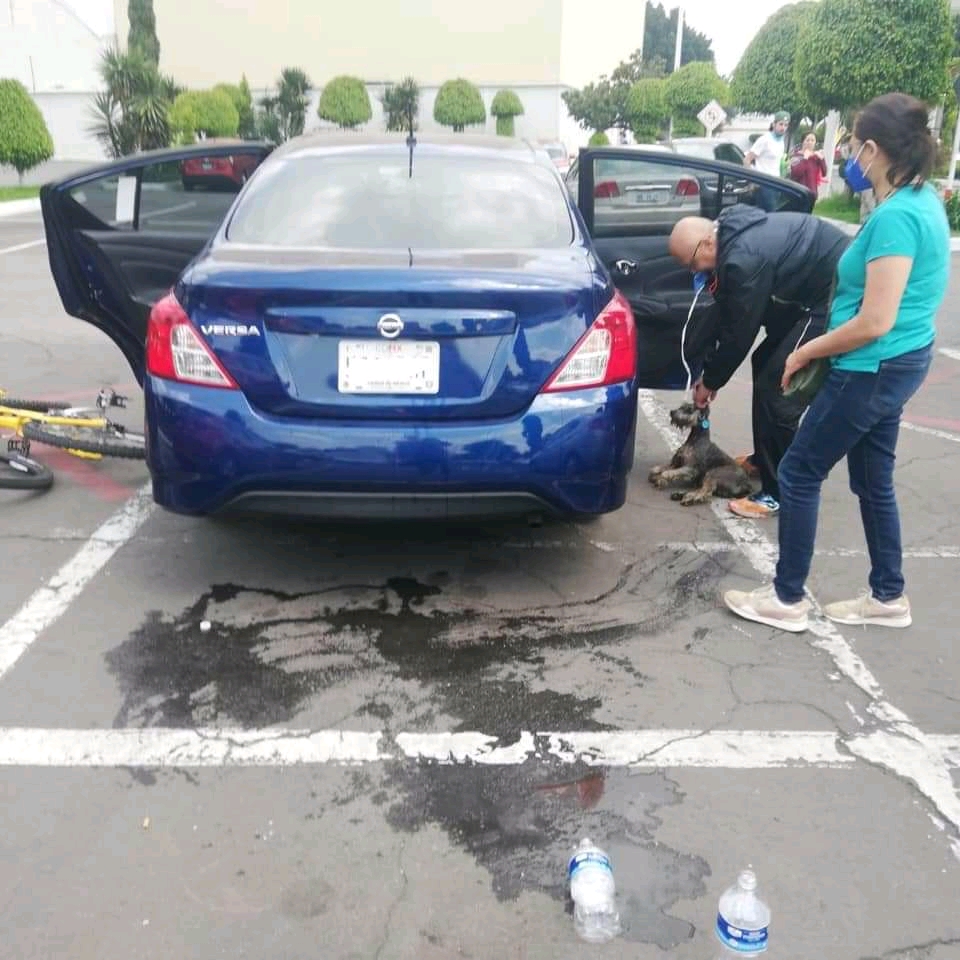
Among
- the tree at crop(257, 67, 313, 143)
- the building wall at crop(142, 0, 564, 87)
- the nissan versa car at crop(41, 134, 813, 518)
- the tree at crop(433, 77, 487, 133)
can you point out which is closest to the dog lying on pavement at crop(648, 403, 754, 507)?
the nissan versa car at crop(41, 134, 813, 518)

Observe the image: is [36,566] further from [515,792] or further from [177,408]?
[515,792]

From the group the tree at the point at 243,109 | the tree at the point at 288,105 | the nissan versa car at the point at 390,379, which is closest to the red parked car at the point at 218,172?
the nissan versa car at the point at 390,379

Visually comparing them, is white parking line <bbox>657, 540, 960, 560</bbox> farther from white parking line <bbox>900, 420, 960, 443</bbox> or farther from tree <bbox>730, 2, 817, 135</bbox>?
tree <bbox>730, 2, 817, 135</bbox>

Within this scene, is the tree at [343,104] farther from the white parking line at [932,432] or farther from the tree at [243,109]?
the white parking line at [932,432]

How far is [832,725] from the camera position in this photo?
318cm

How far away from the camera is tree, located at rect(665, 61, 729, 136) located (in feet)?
164

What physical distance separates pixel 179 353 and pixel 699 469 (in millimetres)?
2774

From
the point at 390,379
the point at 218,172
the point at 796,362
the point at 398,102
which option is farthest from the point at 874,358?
the point at 398,102

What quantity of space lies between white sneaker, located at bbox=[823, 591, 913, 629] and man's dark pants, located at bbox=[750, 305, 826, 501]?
93 cm

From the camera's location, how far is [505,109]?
52375 millimetres

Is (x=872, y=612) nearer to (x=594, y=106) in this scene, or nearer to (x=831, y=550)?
(x=831, y=550)

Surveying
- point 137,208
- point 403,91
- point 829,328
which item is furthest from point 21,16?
point 829,328

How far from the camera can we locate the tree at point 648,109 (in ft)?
173

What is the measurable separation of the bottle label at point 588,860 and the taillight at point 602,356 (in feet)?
5.18
